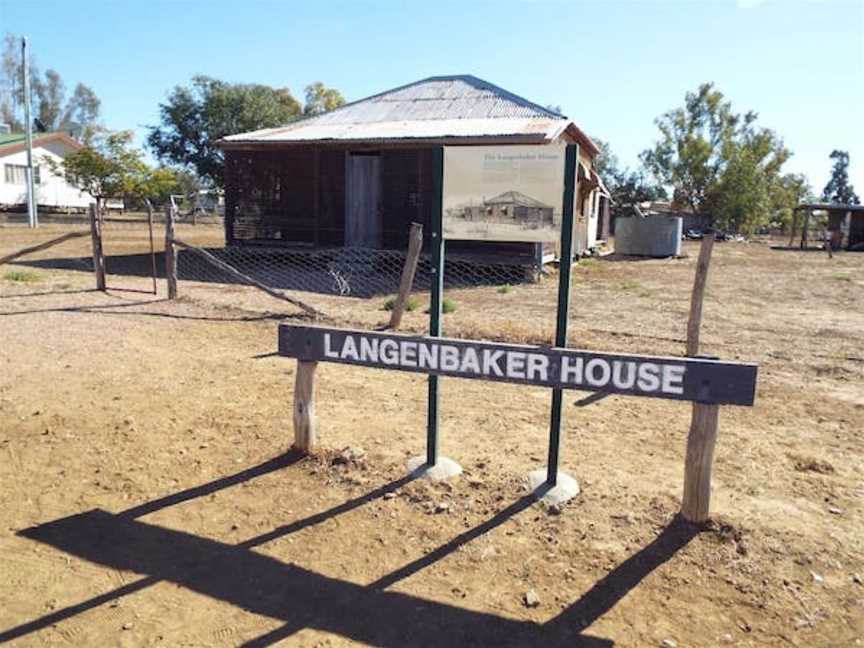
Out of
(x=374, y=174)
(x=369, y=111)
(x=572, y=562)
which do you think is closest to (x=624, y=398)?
(x=572, y=562)

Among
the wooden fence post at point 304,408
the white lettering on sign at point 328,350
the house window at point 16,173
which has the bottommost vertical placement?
the wooden fence post at point 304,408

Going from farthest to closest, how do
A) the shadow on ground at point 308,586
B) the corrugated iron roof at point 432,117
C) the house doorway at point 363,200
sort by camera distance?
the house doorway at point 363,200 → the corrugated iron roof at point 432,117 → the shadow on ground at point 308,586

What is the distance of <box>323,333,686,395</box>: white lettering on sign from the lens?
11.0 feet

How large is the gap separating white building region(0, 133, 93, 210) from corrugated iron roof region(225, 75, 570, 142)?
2911 cm

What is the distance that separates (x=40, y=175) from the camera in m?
42.2

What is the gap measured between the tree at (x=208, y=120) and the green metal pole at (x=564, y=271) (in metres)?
39.2

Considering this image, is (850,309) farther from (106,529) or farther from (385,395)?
(106,529)

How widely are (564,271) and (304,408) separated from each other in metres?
1.93

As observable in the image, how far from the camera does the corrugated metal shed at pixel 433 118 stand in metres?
14.8

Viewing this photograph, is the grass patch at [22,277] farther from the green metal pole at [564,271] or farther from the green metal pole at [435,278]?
the green metal pole at [564,271]

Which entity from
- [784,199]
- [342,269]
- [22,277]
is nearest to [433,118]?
[342,269]

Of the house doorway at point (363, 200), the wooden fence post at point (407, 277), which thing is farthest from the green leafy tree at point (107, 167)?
the wooden fence post at point (407, 277)

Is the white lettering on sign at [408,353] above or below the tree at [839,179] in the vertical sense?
below

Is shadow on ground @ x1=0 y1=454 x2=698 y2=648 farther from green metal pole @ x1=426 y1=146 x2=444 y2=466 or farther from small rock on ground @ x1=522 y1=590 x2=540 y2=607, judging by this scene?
green metal pole @ x1=426 y1=146 x2=444 y2=466
